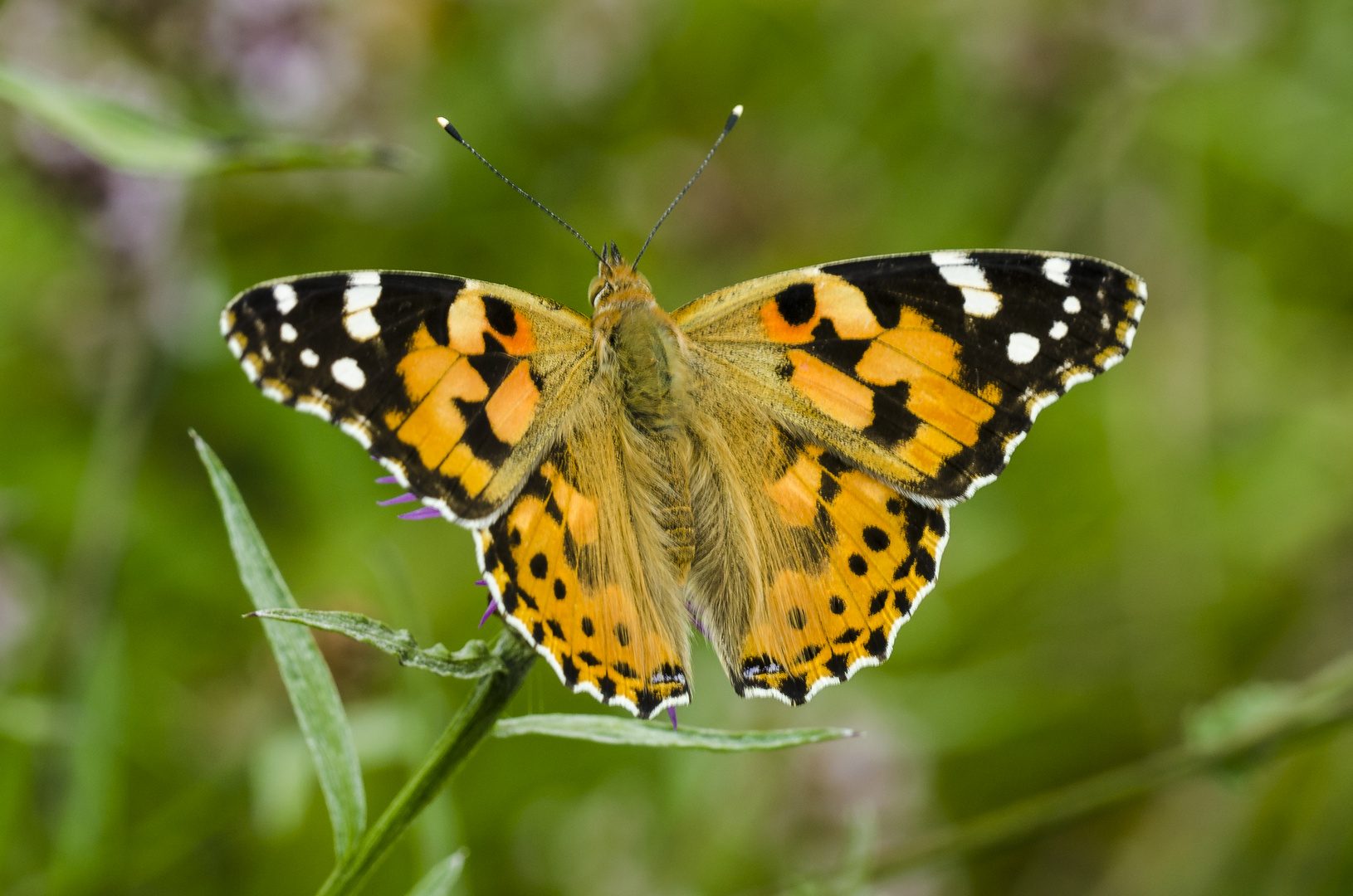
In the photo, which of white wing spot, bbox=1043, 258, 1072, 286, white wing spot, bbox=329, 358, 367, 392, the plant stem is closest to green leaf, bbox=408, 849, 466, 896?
the plant stem

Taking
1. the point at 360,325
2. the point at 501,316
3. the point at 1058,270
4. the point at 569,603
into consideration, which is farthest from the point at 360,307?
the point at 1058,270

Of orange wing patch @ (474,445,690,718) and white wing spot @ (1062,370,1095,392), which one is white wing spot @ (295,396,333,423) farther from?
white wing spot @ (1062,370,1095,392)

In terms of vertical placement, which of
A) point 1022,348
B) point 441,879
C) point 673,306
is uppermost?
point 673,306

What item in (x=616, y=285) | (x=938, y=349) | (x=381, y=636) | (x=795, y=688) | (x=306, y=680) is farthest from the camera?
(x=616, y=285)

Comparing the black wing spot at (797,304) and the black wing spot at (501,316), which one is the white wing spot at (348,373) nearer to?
the black wing spot at (501,316)

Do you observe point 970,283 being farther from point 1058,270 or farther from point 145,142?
point 145,142

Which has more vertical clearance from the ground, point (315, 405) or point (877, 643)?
point (315, 405)

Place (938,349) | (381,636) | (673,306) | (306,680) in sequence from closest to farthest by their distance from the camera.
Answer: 1. (381,636)
2. (306,680)
3. (938,349)
4. (673,306)
